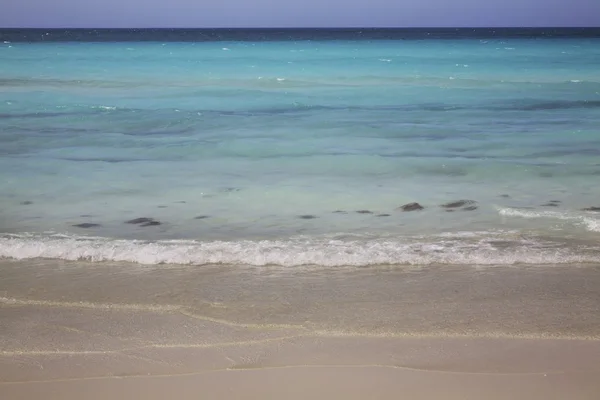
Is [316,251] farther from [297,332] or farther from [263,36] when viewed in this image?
[263,36]

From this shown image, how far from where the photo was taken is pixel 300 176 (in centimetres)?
866

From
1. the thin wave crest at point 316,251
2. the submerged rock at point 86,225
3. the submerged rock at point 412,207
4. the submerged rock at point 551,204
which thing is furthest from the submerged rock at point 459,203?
the submerged rock at point 86,225

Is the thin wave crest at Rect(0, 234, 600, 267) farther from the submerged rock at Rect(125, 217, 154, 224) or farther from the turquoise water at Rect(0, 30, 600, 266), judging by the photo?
the submerged rock at Rect(125, 217, 154, 224)

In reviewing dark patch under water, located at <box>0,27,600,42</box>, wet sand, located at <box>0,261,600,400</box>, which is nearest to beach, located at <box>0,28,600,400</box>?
wet sand, located at <box>0,261,600,400</box>

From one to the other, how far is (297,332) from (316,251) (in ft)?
5.06

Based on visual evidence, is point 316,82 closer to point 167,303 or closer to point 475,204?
point 475,204

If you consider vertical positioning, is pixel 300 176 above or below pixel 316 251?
below

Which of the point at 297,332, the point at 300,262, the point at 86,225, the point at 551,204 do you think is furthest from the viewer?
the point at 551,204

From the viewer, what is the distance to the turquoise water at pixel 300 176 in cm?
552

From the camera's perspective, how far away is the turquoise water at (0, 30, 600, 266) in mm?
5520

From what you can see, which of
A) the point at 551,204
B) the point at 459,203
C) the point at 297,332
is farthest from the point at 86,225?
the point at 551,204

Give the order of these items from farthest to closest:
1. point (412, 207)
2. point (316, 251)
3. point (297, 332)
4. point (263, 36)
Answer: point (263, 36), point (412, 207), point (316, 251), point (297, 332)

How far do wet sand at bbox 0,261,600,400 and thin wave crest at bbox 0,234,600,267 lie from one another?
146 millimetres

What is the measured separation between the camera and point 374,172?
8.90 meters
